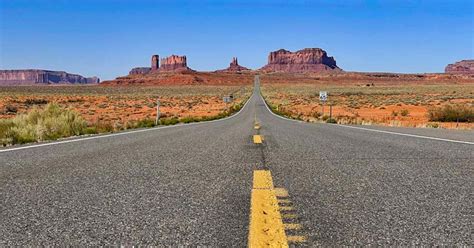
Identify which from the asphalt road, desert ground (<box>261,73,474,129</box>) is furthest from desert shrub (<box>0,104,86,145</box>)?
desert ground (<box>261,73,474,129</box>)

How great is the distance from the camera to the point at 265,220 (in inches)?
107

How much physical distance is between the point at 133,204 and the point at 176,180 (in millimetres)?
1007

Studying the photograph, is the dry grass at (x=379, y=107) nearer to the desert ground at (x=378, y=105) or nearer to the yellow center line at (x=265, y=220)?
the desert ground at (x=378, y=105)

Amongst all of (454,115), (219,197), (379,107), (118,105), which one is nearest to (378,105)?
(379,107)

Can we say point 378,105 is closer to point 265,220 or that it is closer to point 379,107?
point 379,107

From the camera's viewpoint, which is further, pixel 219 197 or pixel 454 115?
pixel 454 115

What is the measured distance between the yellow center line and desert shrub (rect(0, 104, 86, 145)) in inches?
296

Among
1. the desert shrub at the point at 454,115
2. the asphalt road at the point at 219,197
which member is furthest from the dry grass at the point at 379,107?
the asphalt road at the point at 219,197

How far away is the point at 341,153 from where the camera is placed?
6.45 metres

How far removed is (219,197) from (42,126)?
398 inches

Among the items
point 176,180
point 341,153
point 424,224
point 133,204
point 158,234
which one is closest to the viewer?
point 158,234

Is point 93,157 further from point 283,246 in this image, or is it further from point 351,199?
point 283,246

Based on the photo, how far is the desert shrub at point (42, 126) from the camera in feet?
32.6

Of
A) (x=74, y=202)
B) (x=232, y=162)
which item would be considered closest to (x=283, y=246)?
(x=74, y=202)
